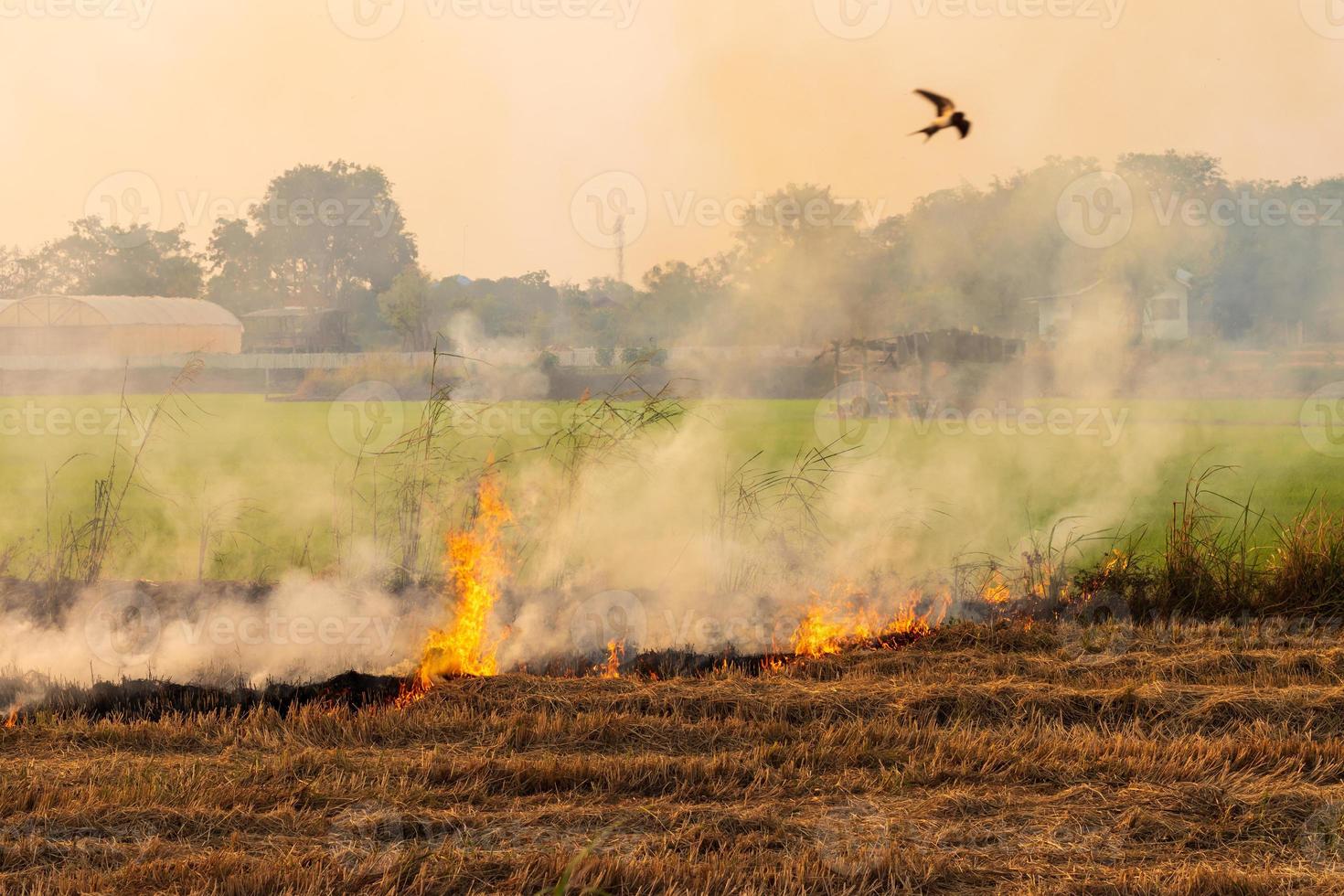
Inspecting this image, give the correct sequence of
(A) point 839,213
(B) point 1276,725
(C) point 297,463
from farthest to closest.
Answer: (A) point 839,213 → (C) point 297,463 → (B) point 1276,725

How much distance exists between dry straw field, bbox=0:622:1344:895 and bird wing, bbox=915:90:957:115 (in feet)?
11.3

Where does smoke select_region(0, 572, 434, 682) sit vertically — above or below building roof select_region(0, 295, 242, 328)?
below

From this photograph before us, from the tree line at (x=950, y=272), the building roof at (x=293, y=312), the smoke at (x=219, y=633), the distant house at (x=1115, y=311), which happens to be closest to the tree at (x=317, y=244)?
the building roof at (x=293, y=312)

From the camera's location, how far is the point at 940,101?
7.56m

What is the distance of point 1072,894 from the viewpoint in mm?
3895

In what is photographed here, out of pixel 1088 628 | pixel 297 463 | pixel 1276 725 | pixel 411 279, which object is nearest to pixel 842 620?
pixel 1088 628

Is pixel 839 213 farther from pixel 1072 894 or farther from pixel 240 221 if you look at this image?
pixel 240 221

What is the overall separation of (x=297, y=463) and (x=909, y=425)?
12917 millimetres

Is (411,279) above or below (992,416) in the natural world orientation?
above

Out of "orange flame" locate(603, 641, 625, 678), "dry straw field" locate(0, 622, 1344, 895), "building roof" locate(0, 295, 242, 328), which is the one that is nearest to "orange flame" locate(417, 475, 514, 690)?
"dry straw field" locate(0, 622, 1344, 895)

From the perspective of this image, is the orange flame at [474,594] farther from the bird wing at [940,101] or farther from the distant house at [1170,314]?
the distant house at [1170,314]

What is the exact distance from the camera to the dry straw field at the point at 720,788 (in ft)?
13.1

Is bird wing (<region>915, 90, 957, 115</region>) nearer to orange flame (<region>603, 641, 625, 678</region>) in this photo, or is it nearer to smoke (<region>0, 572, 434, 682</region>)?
orange flame (<region>603, 641, 625, 678</region>)

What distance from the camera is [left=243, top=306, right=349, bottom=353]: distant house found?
47406 millimetres
